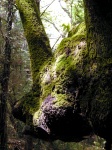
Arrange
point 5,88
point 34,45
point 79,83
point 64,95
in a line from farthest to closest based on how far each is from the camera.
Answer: point 5,88 < point 34,45 < point 64,95 < point 79,83

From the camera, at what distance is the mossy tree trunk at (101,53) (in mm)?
3020

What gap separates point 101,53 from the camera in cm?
318

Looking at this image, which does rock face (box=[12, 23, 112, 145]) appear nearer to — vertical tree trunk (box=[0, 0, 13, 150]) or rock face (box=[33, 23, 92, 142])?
rock face (box=[33, 23, 92, 142])

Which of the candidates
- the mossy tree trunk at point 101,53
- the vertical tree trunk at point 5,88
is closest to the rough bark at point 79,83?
the mossy tree trunk at point 101,53

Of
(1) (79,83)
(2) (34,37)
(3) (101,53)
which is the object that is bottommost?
(1) (79,83)

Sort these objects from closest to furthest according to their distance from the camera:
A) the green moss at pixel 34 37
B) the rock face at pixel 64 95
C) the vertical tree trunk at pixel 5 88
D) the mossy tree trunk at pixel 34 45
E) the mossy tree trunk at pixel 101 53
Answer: the mossy tree trunk at pixel 101 53
the rock face at pixel 64 95
the mossy tree trunk at pixel 34 45
the green moss at pixel 34 37
the vertical tree trunk at pixel 5 88

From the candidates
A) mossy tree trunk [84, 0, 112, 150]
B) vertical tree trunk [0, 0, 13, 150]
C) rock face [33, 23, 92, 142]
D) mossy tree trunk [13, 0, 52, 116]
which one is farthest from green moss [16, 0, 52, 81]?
vertical tree trunk [0, 0, 13, 150]

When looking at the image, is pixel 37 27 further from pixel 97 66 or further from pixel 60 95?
pixel 97 66

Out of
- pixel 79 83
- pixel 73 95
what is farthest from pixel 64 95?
pixel 79 83

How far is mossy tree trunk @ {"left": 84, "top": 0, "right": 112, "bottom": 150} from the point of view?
3020 millimetres

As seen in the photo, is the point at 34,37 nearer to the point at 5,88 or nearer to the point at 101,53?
the point at 101,53

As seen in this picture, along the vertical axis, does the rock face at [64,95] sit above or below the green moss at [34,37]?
below

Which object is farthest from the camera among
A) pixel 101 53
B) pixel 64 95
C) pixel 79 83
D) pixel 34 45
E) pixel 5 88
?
pixel 5 88

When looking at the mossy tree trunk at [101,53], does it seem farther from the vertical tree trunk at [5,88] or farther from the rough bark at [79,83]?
the vertical tree trunk at [5,88]
